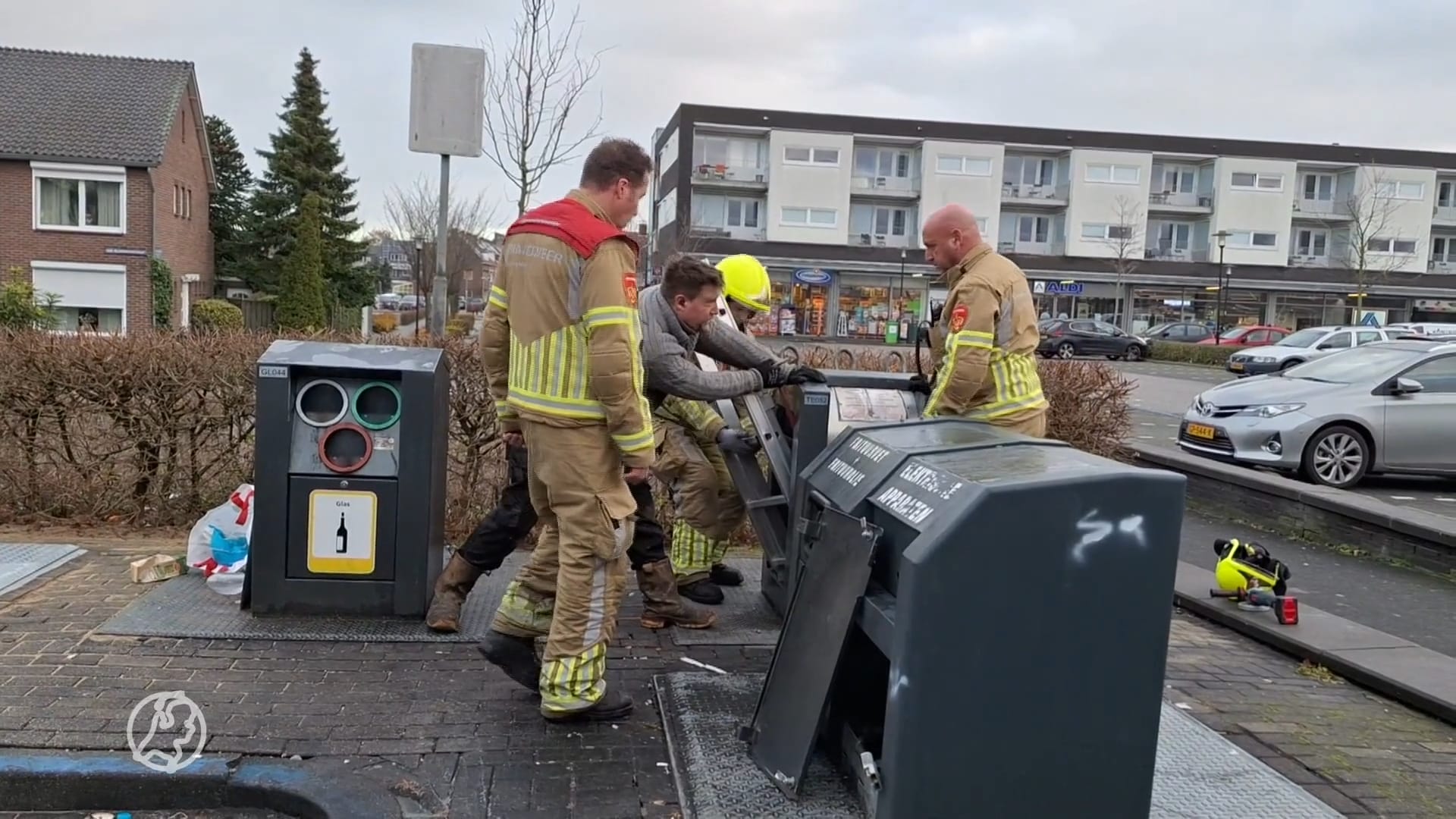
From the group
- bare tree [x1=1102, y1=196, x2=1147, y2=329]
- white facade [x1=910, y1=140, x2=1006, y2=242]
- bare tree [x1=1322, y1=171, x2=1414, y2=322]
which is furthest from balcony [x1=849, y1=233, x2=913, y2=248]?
bare tree [x1=1322, y1=171, x2=1414, y2=322]

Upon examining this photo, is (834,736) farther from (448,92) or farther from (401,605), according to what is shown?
(448,92)

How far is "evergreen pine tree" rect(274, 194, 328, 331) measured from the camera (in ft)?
116

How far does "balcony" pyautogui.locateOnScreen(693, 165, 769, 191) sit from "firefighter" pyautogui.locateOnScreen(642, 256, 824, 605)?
44.7m

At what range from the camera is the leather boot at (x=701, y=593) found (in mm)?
5324

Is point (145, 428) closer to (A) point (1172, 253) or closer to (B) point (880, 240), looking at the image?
(B) point (880, 240)

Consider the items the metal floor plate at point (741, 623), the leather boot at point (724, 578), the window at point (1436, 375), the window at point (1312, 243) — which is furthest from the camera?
the window at point (1312, 243)

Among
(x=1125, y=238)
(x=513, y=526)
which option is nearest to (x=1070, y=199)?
(x=1125, y=238)

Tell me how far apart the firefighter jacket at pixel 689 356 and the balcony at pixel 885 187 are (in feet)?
154

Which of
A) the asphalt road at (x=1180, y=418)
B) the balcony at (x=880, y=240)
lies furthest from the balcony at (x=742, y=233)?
the asphalt road at (x=1180, y=418)

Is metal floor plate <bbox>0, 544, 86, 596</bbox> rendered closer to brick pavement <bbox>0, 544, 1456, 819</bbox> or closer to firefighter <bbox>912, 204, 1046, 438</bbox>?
brick pavement <bbox>0, 544, 1456, 819</bbox>

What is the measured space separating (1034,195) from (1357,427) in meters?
44.0

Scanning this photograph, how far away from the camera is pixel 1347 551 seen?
23.4 ft

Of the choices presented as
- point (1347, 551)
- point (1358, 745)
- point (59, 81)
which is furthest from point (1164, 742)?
point (59, 81)

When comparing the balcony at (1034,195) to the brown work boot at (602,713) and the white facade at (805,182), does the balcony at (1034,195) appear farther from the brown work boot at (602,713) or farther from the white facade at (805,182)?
the brown work boot at (602,713)
